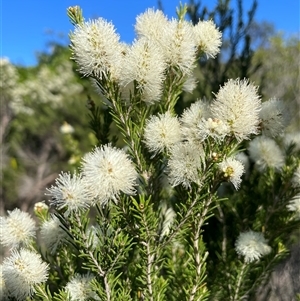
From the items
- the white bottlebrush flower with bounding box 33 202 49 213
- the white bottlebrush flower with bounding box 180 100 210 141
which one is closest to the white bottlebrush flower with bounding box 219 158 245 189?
the white bottlebrush flower with bounding box 180 100 210 141

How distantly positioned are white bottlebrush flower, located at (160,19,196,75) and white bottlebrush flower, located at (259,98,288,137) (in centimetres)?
27

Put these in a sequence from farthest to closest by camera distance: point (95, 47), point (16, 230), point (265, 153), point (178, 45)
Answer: point (265, 153) → point (16, 230) → point (178, 45) → point (95, 47)

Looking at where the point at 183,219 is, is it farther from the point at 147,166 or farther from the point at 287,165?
the point at 287,165

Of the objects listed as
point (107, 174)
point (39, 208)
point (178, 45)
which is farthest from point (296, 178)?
point (39, 208)

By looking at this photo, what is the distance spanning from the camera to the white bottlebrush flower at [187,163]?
44.7 inches

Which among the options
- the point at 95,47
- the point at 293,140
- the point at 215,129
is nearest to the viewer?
the point at 215,129

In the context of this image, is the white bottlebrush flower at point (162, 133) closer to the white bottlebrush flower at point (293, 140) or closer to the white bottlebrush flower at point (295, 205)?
the white bottlebrush flower at point (295, 205)

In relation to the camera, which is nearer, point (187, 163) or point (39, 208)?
point (187, 163)

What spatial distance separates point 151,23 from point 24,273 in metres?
0.85

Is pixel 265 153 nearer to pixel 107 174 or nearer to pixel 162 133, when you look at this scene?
pixel 162 133

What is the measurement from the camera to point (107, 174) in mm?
1069

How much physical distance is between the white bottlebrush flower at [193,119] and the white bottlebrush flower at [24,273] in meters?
0.55

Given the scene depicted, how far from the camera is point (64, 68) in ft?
37.6

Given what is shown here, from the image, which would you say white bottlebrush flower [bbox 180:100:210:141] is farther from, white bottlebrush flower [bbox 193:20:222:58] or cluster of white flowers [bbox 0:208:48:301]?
cluster of white flowers [bbox 0:208:48:301]
